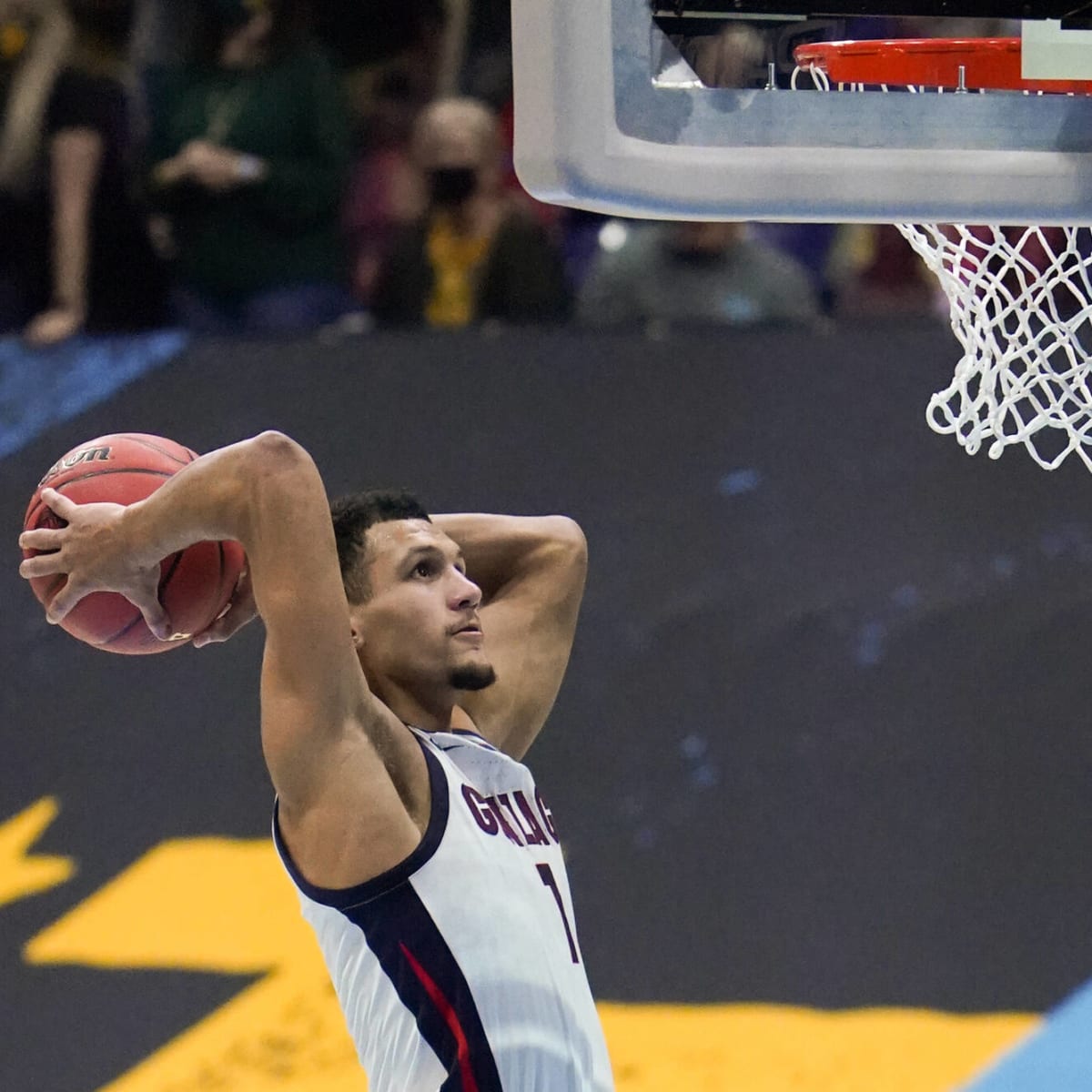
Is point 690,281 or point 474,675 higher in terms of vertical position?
point 474,675

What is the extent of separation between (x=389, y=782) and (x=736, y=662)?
1928 mm

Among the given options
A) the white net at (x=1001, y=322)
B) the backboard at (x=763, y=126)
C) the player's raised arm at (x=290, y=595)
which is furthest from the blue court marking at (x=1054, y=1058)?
the backboard at (x=763, y=126)

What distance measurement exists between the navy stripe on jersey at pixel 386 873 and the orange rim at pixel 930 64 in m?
1.08

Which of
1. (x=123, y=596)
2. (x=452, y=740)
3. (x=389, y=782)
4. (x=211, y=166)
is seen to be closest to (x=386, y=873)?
(x=389, y=782)

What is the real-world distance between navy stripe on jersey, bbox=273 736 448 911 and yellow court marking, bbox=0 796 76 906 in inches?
69.6

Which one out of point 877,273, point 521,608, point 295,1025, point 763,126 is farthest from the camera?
point 877,273

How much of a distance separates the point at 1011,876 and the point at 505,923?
206 cm

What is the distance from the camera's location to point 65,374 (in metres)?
4.13

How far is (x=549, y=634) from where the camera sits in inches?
122

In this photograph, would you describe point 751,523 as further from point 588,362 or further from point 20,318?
point 20,318

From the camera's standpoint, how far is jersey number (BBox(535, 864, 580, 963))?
2.60 metres

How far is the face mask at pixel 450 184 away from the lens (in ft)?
14.1

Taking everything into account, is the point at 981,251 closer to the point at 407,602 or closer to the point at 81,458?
the point at 407,602

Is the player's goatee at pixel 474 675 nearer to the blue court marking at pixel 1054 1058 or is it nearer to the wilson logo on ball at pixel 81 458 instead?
the wilson logo on ball at pixel 81 458
